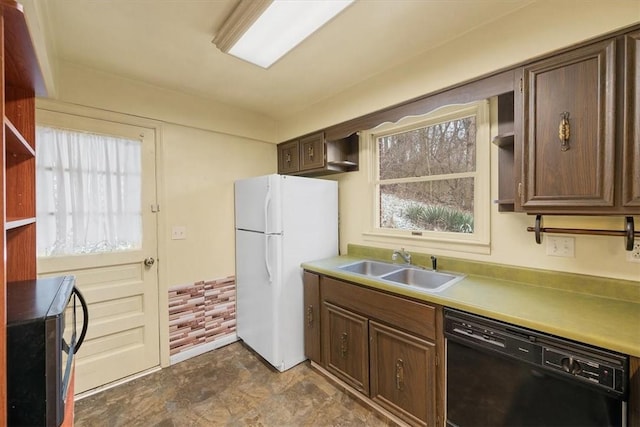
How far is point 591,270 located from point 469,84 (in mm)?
1291

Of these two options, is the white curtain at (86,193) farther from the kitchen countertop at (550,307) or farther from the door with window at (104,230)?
the kitchen countertop at (550,307)

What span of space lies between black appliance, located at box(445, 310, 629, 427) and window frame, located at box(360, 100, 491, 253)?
744 millimetres

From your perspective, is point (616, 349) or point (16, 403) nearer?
point (16, 403)

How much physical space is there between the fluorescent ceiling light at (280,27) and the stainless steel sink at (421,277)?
1.71 m

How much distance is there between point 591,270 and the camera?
156 centimetres

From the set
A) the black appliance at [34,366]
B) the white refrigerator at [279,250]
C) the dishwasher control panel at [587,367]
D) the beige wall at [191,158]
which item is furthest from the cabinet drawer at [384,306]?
the black appliance at [34,366]

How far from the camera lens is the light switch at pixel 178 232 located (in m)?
2.57

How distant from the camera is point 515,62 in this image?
5.10 ft

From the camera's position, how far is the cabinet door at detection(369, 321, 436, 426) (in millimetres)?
1625

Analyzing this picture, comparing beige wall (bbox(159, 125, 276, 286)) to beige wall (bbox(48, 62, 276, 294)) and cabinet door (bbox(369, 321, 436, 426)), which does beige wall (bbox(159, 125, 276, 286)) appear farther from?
cabinet door (bbox(369, 321, 436, 426))

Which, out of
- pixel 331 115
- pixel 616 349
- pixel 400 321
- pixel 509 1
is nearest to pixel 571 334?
pixel 616 349

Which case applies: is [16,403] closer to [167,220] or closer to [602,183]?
[167,220]

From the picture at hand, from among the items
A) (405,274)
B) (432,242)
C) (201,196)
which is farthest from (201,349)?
(432,242)

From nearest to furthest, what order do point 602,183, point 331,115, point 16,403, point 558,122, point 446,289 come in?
point 16,403 < point 602,183 < point 558,122 < point 446,289 < point 331,115
